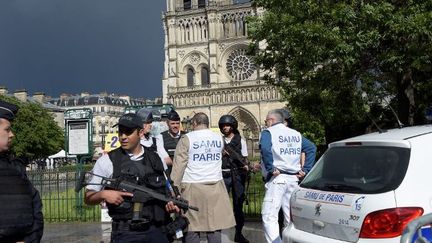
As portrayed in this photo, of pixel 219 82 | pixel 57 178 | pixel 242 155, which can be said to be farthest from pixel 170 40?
pixel 242 155

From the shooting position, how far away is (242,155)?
26.9 ft

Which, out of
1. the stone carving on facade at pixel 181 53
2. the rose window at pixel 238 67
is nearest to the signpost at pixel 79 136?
the rose window at pixel 238 67

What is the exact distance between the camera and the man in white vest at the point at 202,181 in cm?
576

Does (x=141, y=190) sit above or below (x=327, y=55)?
below

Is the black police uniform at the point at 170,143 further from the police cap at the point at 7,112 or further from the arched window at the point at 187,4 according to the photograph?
the arched window at the point at 187,4

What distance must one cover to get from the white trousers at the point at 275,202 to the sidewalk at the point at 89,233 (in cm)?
182

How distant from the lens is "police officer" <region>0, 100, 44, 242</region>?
10.1 ft

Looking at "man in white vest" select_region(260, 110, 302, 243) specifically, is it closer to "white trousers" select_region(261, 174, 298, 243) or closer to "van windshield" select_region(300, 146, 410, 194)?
"white trousers" select_region(261, 174, 298, 243)

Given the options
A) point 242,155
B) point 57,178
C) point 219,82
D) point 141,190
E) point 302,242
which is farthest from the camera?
point 219,82

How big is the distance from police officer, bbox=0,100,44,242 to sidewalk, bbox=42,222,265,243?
17.4ft

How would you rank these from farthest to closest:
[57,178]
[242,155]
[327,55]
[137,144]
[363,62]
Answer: [57,178] < [363,62] < [327,55] < [242,155] < [137,144]

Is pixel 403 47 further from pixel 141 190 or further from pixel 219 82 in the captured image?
pixel 219 82

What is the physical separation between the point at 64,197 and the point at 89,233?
12.1 ft

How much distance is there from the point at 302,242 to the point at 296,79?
625 centimetres
